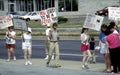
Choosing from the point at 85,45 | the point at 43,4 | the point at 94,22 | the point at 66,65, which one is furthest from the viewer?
the point at 43,4

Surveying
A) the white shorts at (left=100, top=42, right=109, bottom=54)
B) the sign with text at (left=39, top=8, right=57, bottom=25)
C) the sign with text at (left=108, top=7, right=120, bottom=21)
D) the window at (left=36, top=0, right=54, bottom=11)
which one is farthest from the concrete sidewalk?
the window at (left=36, top=0, right=54, bottom=11)

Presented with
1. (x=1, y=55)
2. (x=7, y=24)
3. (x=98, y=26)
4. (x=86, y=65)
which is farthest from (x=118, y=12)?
(x=1, y=55)

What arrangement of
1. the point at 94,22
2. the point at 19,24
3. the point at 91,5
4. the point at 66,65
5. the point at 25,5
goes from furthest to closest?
the point at 25,5 < the point at 91,5 < the point at 19,24 < the point at 66,65 < the point at 94,22

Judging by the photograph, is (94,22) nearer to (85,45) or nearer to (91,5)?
(85,45)

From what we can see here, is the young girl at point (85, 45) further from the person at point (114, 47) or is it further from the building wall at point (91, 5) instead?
the building wall at point (91, 5)

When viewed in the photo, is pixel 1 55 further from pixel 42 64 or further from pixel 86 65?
pixel 86 65

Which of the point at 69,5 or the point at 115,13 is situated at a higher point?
the point at 69,5

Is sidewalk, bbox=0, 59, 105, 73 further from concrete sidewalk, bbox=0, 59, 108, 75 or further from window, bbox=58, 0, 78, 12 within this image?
window, bbox=58, 0, 78, 12

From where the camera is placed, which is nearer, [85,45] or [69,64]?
[85,45]

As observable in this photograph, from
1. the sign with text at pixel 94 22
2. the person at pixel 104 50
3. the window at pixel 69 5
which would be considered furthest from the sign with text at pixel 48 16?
the window at pixel 69 5

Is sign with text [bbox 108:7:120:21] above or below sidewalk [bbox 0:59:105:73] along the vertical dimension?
above

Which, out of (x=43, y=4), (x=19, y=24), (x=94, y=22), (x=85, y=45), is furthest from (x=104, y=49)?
(x=43, y=4)

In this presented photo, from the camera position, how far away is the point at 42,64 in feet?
62.8

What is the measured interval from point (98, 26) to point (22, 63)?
4308 millimetres
